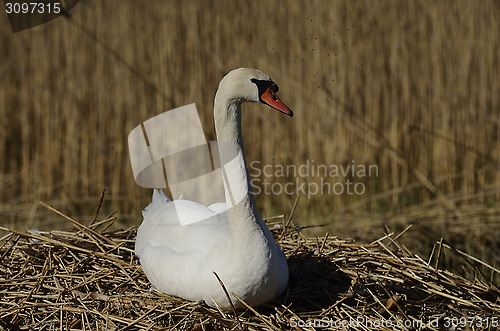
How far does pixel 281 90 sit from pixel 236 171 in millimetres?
3044

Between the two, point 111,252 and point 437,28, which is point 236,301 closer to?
point 111,252

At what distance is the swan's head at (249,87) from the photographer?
264 cm

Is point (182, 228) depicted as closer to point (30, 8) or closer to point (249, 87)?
point (249, 87)

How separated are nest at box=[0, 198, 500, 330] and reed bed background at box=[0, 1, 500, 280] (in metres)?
1.96

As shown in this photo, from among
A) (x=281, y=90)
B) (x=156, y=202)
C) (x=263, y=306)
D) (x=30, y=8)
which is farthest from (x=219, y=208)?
(x=30, y=8)

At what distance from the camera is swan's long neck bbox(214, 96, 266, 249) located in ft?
8.84

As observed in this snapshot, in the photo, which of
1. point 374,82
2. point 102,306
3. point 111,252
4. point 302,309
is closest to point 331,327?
point 302,309

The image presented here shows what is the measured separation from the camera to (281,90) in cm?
566

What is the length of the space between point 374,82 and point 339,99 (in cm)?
34

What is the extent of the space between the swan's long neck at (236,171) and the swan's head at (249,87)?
0.04 m

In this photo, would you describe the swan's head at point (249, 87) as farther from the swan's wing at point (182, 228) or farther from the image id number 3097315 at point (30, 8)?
the image id number 3097315 at point (30, 8)
